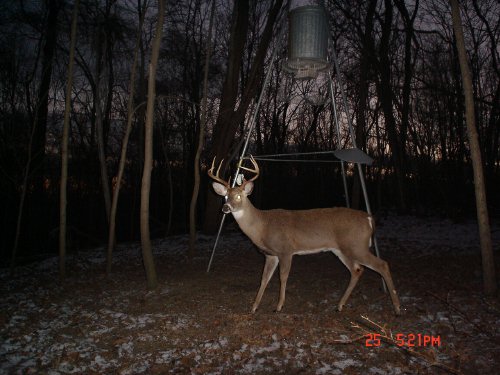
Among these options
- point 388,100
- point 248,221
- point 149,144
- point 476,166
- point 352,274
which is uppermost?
point 388,100

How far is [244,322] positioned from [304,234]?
5.00ft

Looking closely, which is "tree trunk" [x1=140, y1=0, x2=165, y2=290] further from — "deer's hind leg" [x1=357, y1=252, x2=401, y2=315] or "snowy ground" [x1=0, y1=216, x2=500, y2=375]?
"deer's hind leg" [x1=357, y1=252, x2=401, y2=315]

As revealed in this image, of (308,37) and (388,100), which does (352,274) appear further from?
(388,100)

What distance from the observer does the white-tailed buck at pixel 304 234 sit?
526 cm

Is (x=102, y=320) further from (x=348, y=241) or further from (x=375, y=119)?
(x=375, y=119)

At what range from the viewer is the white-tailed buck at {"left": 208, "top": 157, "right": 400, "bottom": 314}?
5258 millimetres

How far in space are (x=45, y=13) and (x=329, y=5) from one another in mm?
10642

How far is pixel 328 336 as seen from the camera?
4207 mm

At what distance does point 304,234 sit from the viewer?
5496 millimetres

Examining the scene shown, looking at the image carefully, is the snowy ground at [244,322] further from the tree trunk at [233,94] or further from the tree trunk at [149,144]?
the tree trunk at [233,94]

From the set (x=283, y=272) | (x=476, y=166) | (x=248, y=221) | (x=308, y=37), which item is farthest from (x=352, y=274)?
(x=308, y=37)

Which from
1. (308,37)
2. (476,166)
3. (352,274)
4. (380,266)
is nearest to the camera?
(476,166)

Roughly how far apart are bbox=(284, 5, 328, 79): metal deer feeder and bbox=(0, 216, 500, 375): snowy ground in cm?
381

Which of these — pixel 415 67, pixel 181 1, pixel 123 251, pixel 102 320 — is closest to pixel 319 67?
pixel 102 320
